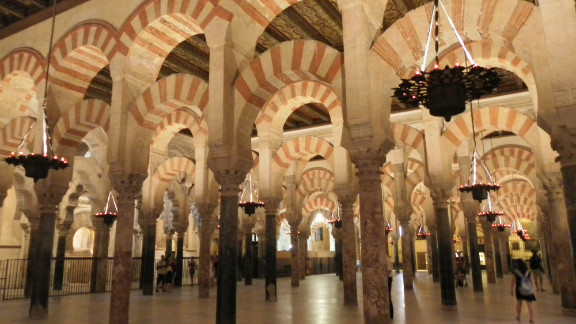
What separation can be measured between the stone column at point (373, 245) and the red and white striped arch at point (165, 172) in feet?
19.5

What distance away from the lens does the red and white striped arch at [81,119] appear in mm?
6297

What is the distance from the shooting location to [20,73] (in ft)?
23.6

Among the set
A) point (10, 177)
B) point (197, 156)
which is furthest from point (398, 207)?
point (10, 177)

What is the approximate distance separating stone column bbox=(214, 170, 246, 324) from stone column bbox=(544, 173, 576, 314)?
11.9 feet

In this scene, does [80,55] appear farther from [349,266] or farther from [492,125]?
[492,125]

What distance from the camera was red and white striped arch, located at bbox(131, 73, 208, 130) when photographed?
17.9 ft

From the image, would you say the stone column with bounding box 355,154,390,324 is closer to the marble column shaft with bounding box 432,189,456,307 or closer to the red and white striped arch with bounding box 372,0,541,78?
the red and white striped arch with bounding box 372,0,541,78

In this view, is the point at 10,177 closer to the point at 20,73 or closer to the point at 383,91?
the point at 20,73

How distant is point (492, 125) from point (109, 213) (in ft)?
25.0

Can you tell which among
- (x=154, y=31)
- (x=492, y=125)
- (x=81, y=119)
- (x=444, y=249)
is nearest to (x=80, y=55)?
(x=81, y=119)

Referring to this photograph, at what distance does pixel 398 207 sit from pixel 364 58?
6.09 metres

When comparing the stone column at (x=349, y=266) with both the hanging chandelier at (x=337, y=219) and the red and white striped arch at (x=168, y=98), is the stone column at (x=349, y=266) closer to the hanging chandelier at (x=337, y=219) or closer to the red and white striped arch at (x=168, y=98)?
the red and white striped arch at (x=168, y=98)

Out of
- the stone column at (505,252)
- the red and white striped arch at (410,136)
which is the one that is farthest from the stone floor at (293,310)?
the stone column at (505,252)

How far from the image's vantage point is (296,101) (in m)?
7.35
